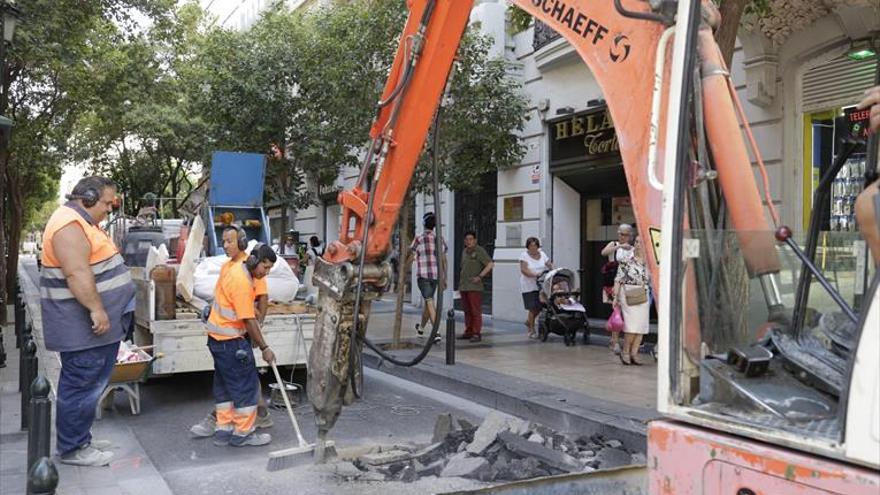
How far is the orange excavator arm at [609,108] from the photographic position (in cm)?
293

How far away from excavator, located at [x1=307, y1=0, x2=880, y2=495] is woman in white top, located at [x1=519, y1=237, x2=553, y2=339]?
822 centimetres

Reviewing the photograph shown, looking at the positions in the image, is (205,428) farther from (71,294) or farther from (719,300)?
(719,300)

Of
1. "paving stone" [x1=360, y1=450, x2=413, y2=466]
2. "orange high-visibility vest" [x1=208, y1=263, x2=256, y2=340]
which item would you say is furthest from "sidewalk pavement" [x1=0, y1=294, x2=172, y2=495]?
"paving stone" [x1=360, y1=450, x2=413, y2=466]

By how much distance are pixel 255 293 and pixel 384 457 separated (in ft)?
5.62

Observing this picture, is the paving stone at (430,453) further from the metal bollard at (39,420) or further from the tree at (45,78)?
the tree at (45,78)

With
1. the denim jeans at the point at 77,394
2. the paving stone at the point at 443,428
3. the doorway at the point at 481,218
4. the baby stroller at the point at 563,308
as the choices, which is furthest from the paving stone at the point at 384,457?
the doorway at the point at 481,218

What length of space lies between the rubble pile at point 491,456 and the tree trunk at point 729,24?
11.3 ft

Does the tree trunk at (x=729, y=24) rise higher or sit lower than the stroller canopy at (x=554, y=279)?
higher

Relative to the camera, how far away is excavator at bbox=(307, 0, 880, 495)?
2.11 meters

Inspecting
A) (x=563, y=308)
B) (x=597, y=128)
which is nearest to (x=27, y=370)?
(x=563, y=308)

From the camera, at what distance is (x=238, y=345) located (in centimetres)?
600

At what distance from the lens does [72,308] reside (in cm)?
532

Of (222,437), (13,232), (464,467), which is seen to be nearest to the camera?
(464,467)

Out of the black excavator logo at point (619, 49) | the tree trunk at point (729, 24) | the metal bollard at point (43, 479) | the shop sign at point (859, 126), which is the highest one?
the tree trunk at point (729, 24)
